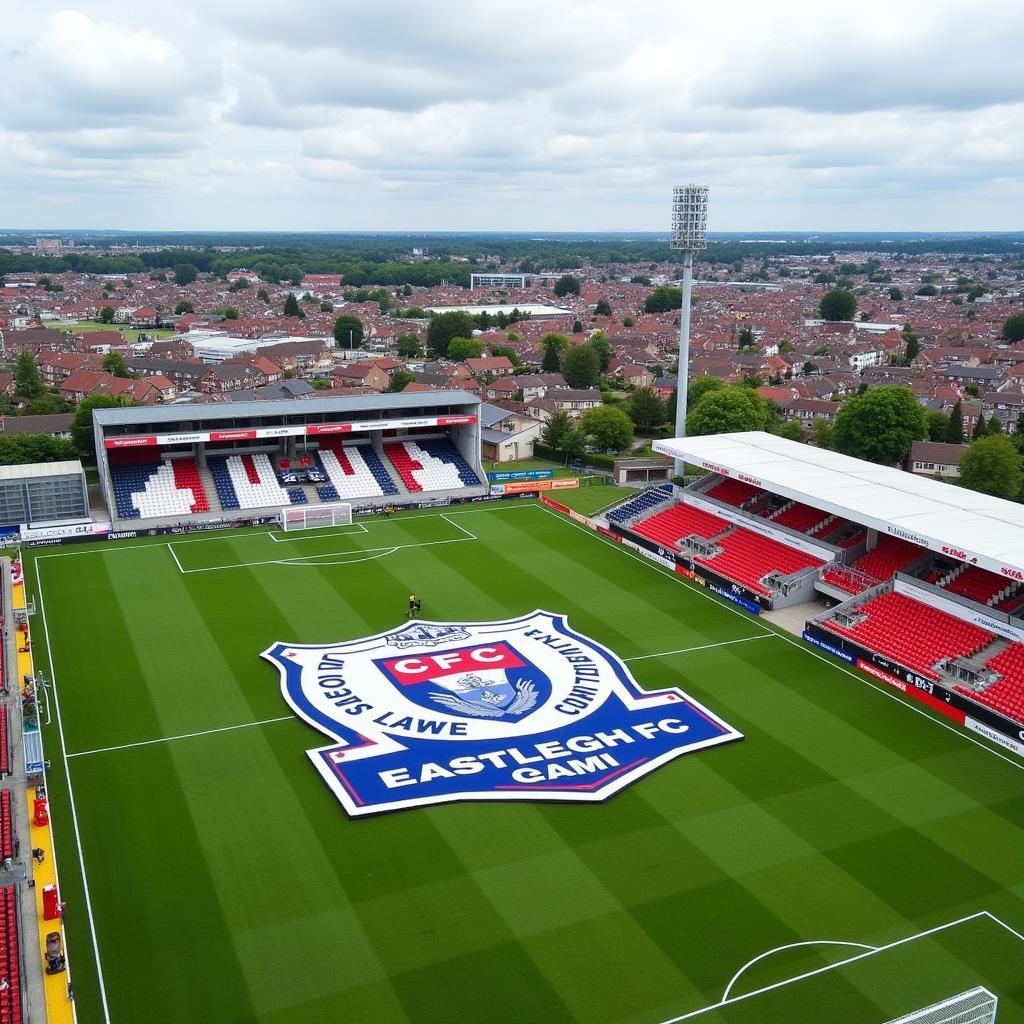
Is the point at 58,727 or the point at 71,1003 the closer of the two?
the point at 71,1003

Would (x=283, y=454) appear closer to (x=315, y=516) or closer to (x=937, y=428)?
(x=315, y=516)

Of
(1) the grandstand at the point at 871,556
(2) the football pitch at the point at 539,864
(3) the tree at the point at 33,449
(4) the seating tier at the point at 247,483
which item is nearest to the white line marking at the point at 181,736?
(2) the football pitch at the point at 539,864

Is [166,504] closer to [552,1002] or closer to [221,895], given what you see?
[221,895]

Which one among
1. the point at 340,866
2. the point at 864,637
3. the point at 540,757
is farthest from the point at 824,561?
the point at 340,866

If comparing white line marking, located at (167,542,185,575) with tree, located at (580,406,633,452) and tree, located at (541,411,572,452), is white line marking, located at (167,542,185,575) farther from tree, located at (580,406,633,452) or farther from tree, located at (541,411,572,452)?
tree, located at (580,406,633,452)

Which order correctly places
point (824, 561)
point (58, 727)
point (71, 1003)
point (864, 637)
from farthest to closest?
point (824, 561), point (864, 637), point (58, 727), point (71, 1003)

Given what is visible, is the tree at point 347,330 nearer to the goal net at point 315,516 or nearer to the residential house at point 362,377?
the residential house at point 362,377

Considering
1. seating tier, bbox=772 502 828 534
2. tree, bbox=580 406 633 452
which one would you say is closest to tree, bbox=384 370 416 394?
tree, bbox=580 406 633 452
